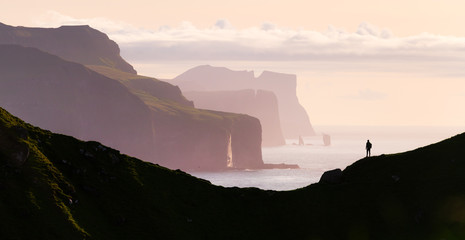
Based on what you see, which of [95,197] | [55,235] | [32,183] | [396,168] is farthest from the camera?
[396,168]

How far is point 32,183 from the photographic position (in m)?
70.0

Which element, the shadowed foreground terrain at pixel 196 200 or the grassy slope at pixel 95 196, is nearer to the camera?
the grassy slope at pixel 95 196

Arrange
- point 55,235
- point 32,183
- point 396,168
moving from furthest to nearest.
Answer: point 396,168, point 32,183, point 55,235

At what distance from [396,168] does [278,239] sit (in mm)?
21954

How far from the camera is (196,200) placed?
3295 inches

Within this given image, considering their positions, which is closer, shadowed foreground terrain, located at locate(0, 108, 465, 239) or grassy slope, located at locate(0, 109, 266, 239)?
grassy slope, located at locate(0, 109, 266, 239)

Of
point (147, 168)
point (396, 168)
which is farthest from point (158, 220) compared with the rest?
point (396, 168)

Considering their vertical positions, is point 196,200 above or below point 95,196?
below

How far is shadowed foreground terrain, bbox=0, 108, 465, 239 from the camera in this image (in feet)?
225

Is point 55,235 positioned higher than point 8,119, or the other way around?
point 8,119

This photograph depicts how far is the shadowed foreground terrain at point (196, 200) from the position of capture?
68500mm

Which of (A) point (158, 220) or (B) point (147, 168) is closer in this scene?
Result: (A) point (158, 220)

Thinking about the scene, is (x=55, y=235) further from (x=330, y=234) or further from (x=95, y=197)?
(x=330, y=234)

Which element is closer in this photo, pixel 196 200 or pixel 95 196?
pixel 95 196
